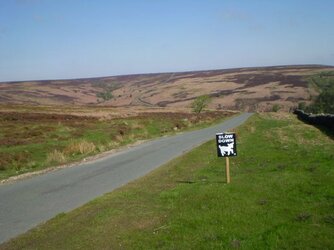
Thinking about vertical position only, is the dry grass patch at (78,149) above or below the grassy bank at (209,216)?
below

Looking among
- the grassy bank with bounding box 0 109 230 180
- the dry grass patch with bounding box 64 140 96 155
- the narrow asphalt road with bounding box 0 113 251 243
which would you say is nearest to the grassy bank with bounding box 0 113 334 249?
the narrow asphalt road with bounding box 0 113 251 243

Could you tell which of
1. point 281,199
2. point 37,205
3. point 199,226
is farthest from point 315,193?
point 37,205

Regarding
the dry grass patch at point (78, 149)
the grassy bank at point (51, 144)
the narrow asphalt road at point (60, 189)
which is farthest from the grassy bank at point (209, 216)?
the dry grass patch at point (78, 149)

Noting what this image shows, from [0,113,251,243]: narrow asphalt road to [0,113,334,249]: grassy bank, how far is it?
0.75m

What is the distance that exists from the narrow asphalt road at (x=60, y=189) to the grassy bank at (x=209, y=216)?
2.46ft

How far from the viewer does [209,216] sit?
899 cm

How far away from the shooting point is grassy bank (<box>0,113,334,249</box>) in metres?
7.63

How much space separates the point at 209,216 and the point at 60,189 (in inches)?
270

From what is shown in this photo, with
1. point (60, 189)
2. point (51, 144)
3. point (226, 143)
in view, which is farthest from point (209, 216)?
point (51, 144)

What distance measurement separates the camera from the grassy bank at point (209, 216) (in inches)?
300

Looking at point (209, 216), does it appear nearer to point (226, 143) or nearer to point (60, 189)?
point (226, 143)

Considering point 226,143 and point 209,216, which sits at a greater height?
point 226,143

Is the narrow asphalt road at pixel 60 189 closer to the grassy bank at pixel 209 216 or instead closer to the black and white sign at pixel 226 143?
the grassy bank at pixel 209 216

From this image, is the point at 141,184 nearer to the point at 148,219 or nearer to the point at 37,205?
the point at 37,205
